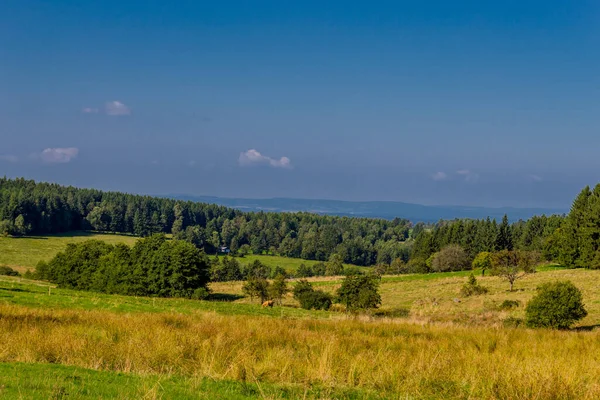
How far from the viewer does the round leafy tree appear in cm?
2277

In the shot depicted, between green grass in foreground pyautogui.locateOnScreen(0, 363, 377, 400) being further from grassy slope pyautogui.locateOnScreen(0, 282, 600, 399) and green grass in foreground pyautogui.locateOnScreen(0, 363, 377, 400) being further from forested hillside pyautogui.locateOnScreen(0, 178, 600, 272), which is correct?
forested hillside pyautogui.locateOnScreen(0, 178, 600, 272)

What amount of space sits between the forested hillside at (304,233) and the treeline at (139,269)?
2151 inches

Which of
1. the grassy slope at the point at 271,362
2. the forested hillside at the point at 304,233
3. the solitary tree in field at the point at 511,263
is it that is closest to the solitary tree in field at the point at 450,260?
the forested hillside at the point at 304,233

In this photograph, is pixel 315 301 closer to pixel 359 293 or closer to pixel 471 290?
pixel 359 293

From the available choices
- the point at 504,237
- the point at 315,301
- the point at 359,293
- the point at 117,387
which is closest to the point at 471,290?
the point at 359,293

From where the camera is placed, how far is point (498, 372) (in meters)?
9.83

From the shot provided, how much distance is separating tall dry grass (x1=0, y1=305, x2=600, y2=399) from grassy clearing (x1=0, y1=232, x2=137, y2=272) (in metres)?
76.1

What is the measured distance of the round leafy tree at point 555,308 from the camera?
22766 mm

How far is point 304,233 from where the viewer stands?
200m

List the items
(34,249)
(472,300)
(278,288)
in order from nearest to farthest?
(472,300), (278,288), (34,249)

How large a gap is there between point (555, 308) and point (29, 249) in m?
113

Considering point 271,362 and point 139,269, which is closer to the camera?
point 271,362

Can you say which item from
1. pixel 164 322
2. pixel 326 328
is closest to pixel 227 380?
pixel 164 322

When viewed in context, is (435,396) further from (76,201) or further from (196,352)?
(76,201)
